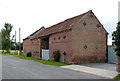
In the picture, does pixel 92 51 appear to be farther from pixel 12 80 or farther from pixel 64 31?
pixel 12 80

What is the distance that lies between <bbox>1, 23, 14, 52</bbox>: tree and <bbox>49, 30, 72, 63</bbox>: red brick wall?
142 ft

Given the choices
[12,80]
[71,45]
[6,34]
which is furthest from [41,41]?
[6,34]

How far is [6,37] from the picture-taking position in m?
68.2

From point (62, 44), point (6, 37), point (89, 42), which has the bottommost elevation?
point (62, 44)

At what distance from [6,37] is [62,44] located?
5323cm

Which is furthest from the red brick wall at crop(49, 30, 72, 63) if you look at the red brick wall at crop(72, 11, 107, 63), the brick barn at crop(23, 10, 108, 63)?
the red brick wall at crop(72, 11, 107, 63)

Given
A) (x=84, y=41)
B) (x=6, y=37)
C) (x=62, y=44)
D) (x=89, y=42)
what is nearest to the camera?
(x=84, y=41)

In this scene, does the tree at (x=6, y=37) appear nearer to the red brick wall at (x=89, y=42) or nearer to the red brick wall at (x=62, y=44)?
the red brick wall at (x=62, y=44)

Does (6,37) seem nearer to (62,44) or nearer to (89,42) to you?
(62,44)

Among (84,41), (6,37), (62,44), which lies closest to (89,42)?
(84,41)

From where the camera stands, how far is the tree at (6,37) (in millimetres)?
64688

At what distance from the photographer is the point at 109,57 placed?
867 inches

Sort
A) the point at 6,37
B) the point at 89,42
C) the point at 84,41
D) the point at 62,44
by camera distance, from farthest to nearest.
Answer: the point at 6,37 → the point at 62,44 → the point at 89,42 → the point at 84,41

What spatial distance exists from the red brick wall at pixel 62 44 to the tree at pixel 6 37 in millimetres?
43237
